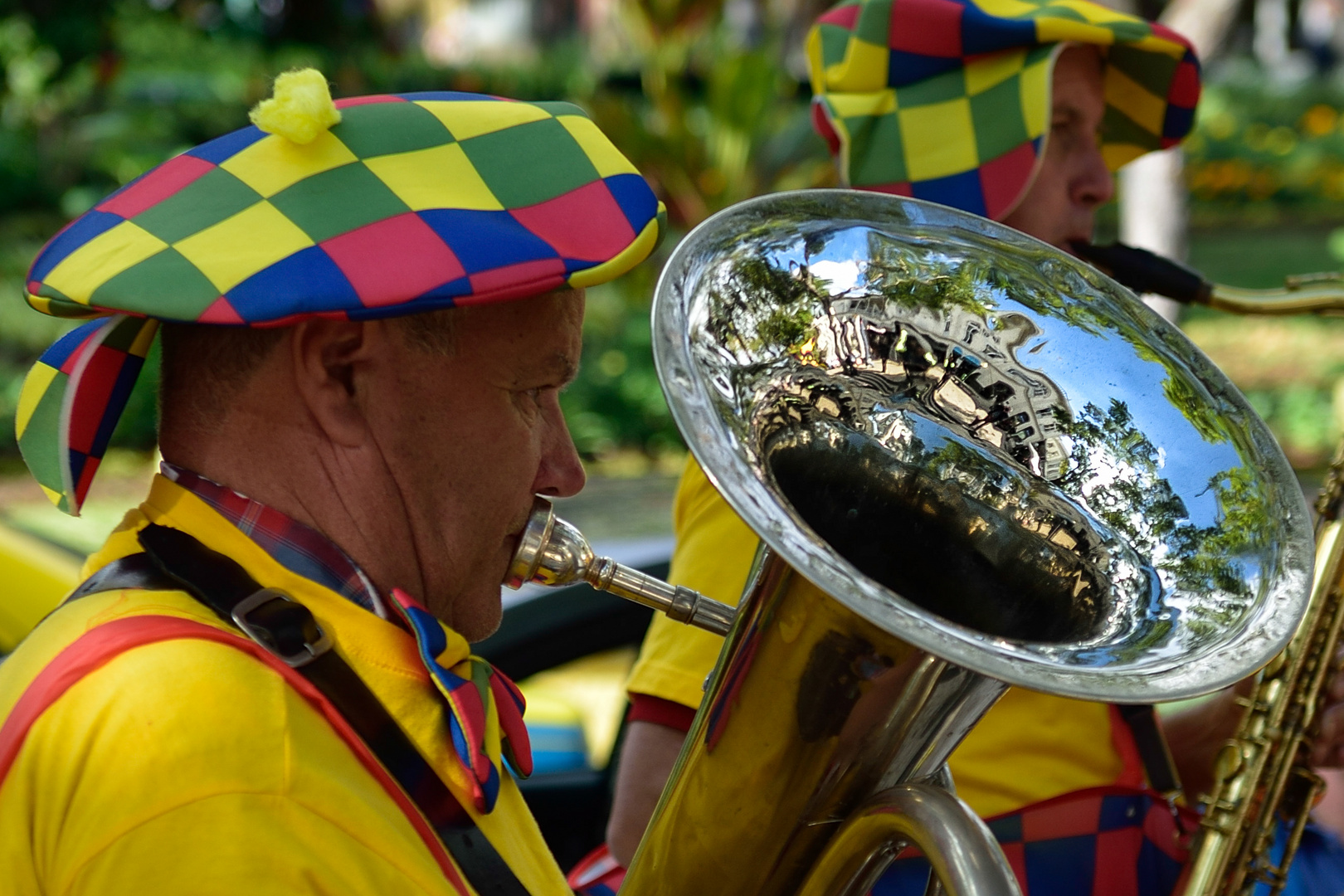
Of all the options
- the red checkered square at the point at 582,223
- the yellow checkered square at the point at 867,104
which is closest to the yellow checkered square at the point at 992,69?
the yellow checkered square at the point at 867,104

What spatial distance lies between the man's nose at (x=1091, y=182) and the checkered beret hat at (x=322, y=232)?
1072 mm

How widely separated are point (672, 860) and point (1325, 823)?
1326mm

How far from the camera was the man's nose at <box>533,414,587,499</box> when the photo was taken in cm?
136

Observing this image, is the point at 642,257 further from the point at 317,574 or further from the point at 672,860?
the point at 672,860

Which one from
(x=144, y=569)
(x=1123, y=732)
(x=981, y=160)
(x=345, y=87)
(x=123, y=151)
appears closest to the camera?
(x=144, y=569)

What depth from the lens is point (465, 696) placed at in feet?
4.12

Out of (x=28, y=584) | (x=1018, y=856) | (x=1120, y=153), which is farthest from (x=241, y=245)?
(x=28, y=584)

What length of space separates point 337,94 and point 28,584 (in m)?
8.33

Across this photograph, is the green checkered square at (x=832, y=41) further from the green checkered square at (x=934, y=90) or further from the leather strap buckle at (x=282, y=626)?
the leather strap buckle at (x=282, y=626)

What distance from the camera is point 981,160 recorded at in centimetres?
210

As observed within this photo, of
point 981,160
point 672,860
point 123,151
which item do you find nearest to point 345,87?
point 123,151

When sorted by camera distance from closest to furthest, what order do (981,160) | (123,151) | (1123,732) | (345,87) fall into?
(1123,732) < (981,160) < (123,151) < (345,87)

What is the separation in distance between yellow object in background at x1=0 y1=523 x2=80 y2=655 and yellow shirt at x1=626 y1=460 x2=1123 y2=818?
186 centimetres

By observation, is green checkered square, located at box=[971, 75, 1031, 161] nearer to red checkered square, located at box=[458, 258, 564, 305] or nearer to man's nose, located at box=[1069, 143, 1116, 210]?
man's nose, located at box=[1069, 143, 1116, 210]
